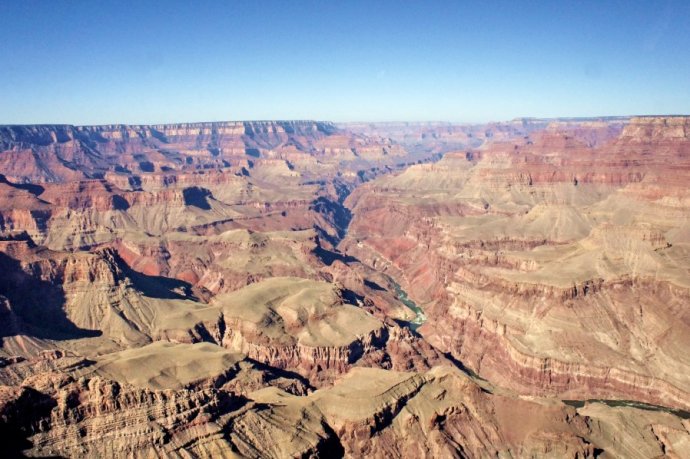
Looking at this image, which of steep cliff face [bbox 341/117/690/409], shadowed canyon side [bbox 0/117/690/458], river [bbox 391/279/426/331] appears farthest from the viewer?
river [bbox 391/279/426/331]

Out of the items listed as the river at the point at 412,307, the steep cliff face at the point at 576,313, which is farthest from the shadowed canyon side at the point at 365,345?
the river at the point at 412,307

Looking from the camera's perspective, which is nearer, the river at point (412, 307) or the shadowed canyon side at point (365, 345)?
the shadowed canyon side at point (365, 345)

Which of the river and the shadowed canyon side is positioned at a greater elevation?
the shadowed canyon side

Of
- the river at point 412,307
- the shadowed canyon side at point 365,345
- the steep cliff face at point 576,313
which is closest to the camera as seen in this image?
the shadowed canyon side at point 365,345

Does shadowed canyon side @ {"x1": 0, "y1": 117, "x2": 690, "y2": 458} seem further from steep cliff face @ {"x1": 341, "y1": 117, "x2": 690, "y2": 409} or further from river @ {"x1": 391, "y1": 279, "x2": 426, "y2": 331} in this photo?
river @ {"x1": 391, "y1": 279, "x2": 426, "y2": 331}

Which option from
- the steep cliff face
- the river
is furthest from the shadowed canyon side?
the river

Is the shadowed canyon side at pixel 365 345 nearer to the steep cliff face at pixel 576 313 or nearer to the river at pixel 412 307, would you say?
the steep cliff face at pixel 576 313

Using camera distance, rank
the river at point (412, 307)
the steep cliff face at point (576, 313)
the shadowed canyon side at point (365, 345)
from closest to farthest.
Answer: the shadowed canyon side at point (365, 345), the steep cliff face at point (576, 313), the river at point (412, 307)

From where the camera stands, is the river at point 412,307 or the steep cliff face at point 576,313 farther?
the river at point 412,307

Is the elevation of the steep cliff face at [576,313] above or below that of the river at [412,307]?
above

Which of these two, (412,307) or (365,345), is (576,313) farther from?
(412,307)

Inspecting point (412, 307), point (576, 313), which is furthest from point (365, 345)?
point (412, 307)
